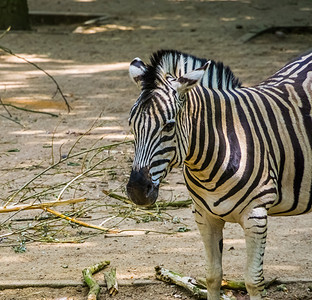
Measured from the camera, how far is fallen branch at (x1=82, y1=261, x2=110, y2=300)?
5270 mm

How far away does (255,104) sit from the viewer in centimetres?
477

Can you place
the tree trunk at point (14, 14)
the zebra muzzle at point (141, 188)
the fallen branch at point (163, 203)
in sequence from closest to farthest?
the zebra muzzle at point (141, 188) < the fallen branch at point (163, 203) < the tree trunk at point (14, 14)

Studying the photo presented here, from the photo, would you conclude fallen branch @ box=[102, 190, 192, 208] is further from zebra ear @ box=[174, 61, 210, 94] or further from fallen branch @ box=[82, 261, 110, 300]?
zebra ear @ box=[174, 61, 210, 94]

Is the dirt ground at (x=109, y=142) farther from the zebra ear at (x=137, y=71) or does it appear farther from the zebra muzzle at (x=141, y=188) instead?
the zebra ear at (x=137, y=71)

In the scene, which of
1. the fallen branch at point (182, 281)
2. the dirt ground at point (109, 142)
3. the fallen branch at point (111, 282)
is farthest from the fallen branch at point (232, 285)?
the fallen branch at point (111, 282)

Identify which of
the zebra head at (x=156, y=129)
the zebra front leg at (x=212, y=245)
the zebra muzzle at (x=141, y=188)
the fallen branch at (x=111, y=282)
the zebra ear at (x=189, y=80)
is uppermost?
the zebra ear at (x=189, y=80)

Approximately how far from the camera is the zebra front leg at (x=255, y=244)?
14.8 feet

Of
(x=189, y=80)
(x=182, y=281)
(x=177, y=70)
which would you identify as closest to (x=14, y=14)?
(x=182, y=281)

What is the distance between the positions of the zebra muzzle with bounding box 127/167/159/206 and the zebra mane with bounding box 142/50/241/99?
0.48 metres

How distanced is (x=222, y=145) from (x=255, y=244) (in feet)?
2.22

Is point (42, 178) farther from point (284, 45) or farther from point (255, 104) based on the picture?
point (284, 45)

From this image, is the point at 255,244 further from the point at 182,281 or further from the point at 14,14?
the point at 14,14

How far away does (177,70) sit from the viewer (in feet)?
14.9

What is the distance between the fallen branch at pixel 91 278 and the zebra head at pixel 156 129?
1.38 metres
